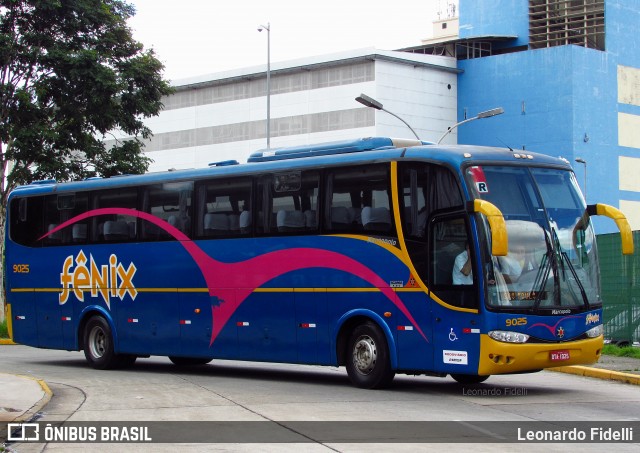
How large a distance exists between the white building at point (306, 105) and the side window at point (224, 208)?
5182 cm

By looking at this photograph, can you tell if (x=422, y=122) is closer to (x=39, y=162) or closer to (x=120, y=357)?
(x=39, y=162)

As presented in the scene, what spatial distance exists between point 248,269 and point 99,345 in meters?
4.96

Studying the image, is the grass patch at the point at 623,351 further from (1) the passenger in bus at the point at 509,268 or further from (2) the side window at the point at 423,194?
(2) the side window at the point at 423,194

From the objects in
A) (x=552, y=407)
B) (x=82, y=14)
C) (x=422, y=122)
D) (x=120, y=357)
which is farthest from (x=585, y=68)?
(x=552, y=407)

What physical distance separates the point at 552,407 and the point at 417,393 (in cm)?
245

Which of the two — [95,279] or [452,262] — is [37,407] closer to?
[452,262]

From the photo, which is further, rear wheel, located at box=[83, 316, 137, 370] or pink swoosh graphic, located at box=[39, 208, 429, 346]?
rear wheel, located at box=[83, 316, 137, 370]

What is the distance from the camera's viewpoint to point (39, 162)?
3388 centimetres

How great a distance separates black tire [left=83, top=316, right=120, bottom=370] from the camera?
839 inches

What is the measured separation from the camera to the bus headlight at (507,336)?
14.5 metres

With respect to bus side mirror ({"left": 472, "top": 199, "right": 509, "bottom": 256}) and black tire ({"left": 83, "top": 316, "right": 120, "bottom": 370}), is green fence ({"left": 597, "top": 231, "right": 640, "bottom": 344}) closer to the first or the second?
bus side mirror ({"left": 472, "top": 199, "right": 509, "bottom": 256})

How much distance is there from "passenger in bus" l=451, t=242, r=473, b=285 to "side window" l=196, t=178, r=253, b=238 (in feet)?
15.0

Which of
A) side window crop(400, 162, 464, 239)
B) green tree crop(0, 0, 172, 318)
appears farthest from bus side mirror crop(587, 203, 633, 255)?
green tree crop(0, 0, 172, 318)

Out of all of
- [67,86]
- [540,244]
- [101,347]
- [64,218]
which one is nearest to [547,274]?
[540,244]
